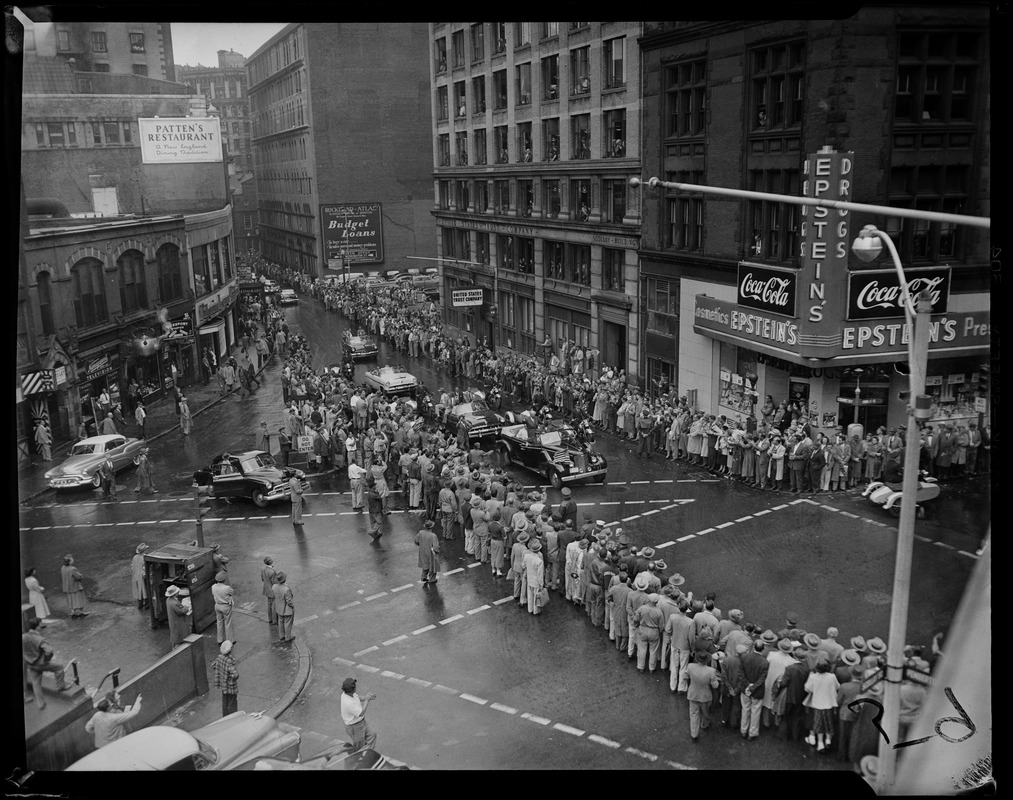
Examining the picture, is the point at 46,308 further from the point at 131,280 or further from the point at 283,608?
the point at 283,608

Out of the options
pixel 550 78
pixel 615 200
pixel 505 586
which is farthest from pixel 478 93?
pixel 505 586

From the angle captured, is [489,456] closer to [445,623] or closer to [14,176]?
[445,623]

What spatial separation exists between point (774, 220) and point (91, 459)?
54.7 feet

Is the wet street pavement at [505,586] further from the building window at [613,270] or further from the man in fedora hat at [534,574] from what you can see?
the building window at [613,270]

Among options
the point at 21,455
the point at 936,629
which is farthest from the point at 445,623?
the point at 936,629

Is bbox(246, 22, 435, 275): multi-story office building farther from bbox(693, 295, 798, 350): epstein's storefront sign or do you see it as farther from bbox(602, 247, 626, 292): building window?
bbox(693, 295, 798, 350): epstein's storefront sign

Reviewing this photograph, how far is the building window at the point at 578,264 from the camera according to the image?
24297mm

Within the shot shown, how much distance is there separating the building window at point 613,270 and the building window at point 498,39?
6.87 m

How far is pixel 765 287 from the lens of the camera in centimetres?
2083

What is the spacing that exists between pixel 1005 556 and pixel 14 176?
12096mm

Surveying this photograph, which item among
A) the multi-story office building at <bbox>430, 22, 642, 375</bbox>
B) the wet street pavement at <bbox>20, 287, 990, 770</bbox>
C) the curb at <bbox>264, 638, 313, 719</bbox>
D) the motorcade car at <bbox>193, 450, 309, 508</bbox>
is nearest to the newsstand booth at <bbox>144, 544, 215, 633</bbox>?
the wet street pavement at <bbox>20, 287, 990, 770</bbox>

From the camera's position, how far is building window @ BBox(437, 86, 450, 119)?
24.5 metres

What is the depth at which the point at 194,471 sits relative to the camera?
24156mm

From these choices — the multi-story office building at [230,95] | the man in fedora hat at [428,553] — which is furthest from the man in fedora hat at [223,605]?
the multi-story office building at [230,95]
